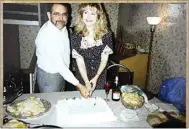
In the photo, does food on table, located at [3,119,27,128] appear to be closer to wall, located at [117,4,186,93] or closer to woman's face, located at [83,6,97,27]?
woman's face, located at [83,6,97,27]

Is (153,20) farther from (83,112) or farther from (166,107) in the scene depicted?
(83,112)

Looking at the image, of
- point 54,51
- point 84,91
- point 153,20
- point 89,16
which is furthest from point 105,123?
point 153,20

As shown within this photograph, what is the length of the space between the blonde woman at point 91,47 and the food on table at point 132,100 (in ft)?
0.76

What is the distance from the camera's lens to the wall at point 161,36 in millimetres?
1550

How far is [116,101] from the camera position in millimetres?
1319

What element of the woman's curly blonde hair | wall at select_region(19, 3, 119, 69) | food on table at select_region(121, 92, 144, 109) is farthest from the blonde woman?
food on table at select_region(121, 92, 144, 109)

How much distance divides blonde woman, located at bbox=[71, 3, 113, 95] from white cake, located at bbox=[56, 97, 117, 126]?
0.54 feet

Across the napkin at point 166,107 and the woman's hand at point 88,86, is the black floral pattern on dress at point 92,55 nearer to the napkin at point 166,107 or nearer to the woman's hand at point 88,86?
the woman's hand at point 88,86

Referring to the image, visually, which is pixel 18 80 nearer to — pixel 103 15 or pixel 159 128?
pixel 103 15

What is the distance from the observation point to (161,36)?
1923 mm

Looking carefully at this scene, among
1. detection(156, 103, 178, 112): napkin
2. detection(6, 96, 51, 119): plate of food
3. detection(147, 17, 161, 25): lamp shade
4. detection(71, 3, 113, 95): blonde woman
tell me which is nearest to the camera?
detection(6, 96, 51, 119): plate of food

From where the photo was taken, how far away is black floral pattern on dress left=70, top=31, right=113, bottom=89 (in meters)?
1.52

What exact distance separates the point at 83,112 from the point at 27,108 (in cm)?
→ 26

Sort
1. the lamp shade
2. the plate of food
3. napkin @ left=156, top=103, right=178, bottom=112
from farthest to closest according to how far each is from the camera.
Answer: the lamp shade
napkin @ left=156, top=103, right=178, bottom=112
the plate of food
